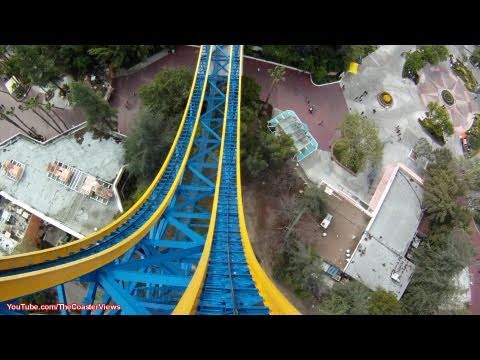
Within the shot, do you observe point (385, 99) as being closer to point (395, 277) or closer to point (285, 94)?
point (285, 94)

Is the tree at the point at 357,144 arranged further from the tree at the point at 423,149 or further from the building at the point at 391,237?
the tree at the point at 423,149

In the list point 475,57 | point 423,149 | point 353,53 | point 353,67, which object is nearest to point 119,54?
point 353,53

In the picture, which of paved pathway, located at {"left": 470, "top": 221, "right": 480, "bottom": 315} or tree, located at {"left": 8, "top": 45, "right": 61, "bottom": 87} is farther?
paved pathway, located at {"left": 470, "top": 221, "right": 480, "bottom": 315}

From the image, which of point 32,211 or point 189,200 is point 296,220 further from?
point 32,211

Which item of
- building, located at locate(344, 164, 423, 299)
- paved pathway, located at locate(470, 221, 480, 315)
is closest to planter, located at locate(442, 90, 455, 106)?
building, located at locate(344, 164, 423, 299)

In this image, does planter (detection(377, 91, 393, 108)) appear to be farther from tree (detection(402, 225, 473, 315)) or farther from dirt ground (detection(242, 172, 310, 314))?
dirt ground (detection(242, 172, 310, 314))
